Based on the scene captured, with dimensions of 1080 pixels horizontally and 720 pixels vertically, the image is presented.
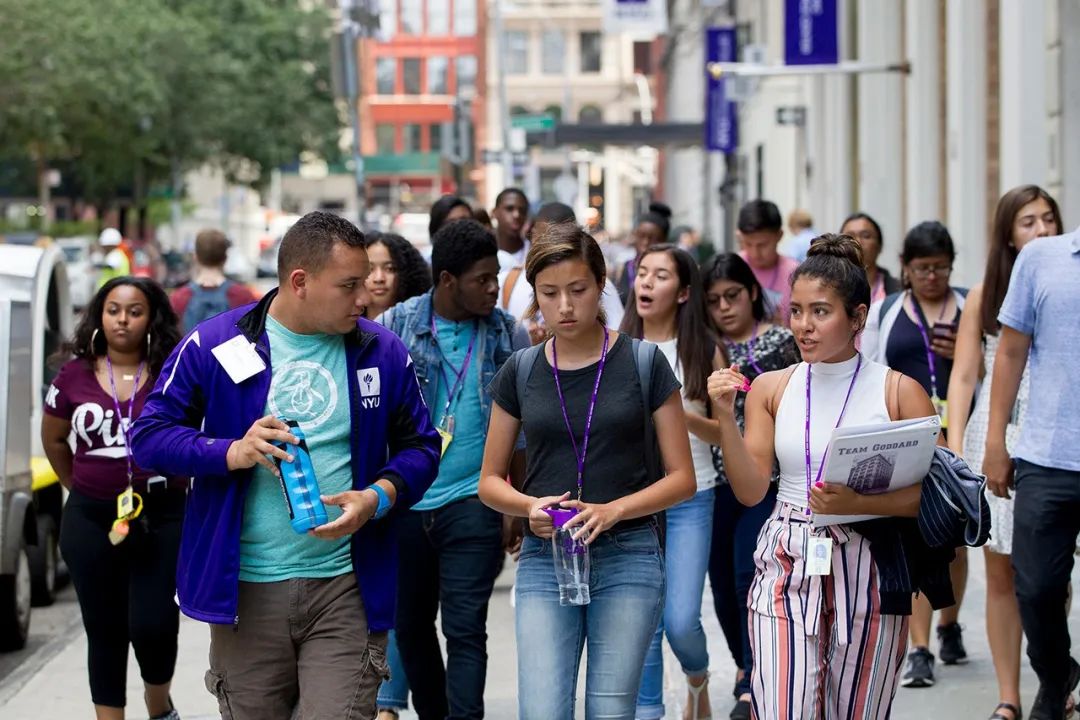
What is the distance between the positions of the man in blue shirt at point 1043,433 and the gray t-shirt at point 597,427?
169 centimetres

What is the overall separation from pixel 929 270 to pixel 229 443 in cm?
408

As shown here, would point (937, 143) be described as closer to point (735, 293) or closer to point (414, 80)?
point (735, 293)

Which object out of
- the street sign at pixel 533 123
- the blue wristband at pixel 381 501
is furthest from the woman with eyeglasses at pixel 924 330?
the street sign at pixel 533 123

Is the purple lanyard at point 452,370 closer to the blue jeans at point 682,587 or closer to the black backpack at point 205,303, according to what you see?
the blue jeans at point 682,587

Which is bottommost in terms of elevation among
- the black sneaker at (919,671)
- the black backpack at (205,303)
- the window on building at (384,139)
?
the black sneaker at (919,671)

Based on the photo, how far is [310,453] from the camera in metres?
4.70

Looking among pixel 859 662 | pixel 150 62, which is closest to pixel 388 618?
pixel 859 662

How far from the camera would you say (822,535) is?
4.86 meters

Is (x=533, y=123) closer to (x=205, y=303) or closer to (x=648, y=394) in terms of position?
(x=205, y=303)

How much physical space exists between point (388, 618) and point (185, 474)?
69cm

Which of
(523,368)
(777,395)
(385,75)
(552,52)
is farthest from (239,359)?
(385,75)

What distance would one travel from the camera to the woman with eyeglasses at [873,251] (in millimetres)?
9102

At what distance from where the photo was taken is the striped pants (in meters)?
4.79

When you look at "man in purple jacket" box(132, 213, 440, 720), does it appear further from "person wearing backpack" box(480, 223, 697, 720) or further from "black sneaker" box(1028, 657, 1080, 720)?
"black sneaker" box(1028, 657, 1080, 720)
